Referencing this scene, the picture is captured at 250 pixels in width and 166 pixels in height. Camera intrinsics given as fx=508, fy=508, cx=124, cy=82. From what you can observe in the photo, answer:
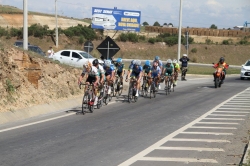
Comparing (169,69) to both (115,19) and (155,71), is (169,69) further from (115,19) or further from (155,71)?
(115,19)

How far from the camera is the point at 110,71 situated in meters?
21.3

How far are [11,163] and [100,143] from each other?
2.76 metres

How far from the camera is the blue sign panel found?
55906mm

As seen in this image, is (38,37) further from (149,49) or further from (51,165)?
(51,165)

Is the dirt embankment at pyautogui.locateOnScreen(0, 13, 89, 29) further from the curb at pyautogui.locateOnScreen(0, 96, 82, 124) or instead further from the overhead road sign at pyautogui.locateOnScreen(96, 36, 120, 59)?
the curb at pyautogui.locateOnScreen(0, 96, 82, 124)

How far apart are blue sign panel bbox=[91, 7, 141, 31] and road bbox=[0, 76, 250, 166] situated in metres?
36.8

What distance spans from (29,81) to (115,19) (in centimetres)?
4004

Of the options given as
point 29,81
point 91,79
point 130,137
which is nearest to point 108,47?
point 29,81

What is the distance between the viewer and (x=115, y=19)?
5756 cm

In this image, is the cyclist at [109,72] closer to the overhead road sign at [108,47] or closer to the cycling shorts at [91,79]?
the cycling shorts at [91,79]

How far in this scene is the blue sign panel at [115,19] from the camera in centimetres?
5591

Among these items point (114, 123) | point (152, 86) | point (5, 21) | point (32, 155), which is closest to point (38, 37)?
point (5, 21)

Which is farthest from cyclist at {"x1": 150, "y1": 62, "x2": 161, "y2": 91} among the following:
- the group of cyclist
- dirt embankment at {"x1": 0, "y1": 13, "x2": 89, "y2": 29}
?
dirt embankment at {"x1": 0, "y1": 13, "x2": 89, "y2": 29}

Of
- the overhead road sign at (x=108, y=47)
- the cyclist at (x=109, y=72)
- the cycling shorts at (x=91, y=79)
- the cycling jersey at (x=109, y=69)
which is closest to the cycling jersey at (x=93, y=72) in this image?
the cycling shorts at (x=91, y=79)
